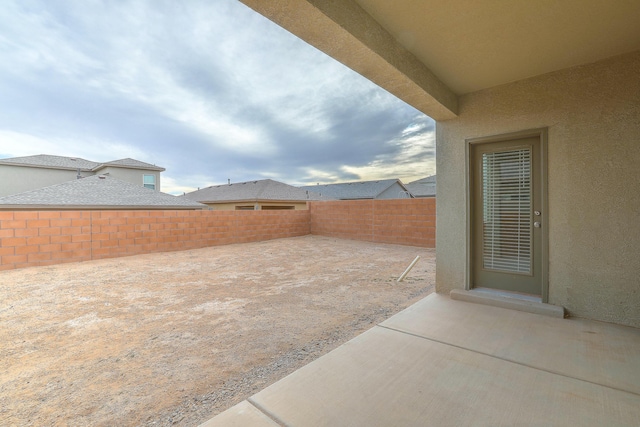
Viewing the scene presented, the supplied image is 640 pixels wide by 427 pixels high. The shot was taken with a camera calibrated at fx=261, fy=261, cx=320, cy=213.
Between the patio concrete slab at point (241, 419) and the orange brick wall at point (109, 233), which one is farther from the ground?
the orange brick wall at point (109, 233)

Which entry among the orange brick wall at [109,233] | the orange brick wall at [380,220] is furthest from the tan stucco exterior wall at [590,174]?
the orange brick wall at [109,233]

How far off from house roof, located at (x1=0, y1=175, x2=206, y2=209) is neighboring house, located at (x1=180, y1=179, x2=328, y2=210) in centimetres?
368

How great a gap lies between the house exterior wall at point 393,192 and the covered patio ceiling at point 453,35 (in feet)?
58.9

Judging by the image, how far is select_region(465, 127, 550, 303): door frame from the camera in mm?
2762

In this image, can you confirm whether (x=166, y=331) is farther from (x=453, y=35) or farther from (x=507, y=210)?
(x=507, y=210)

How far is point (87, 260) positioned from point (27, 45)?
22.2ft

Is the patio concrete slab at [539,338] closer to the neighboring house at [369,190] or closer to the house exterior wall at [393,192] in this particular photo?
the neighboring house at [369,190]

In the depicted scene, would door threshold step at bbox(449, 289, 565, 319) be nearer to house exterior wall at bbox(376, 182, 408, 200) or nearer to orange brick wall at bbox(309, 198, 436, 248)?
orange brick wall at bbox(309, 198, 436, 248)

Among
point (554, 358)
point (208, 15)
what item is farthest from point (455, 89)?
point (208, 15)

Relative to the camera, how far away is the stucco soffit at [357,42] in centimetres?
146

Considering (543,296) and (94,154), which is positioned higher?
(94,154)

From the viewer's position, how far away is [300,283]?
434 cm

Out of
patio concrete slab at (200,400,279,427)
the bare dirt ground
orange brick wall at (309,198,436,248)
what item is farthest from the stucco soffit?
orange brick wall at (309,198,436,248)

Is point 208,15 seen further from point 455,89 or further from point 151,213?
point 455,89
